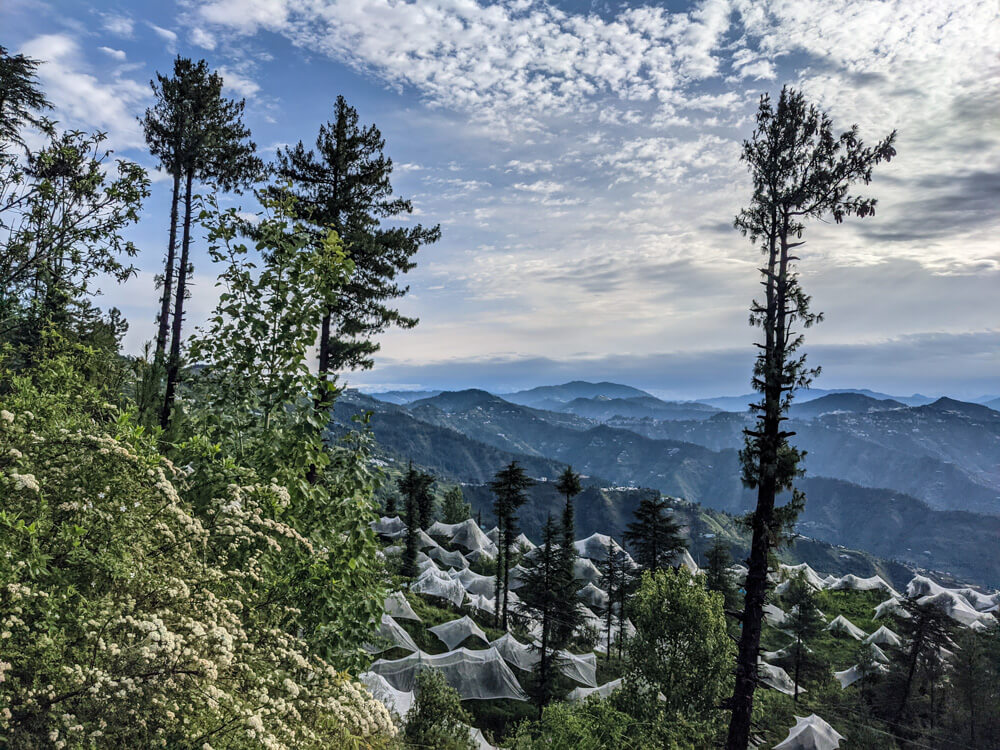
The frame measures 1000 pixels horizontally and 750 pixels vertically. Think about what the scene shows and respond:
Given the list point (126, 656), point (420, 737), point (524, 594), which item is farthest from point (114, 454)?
point (524, 594)

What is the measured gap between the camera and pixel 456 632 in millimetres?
41719

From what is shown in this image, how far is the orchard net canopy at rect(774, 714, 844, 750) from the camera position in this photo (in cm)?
3259

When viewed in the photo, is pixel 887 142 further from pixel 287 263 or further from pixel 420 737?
pixel 420 737

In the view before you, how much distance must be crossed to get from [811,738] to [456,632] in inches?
999

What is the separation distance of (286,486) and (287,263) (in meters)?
2.51

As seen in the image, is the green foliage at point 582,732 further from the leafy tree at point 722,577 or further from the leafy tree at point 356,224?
the leafy tree at point 722,577

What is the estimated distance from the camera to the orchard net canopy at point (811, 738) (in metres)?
32.6

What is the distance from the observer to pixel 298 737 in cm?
386

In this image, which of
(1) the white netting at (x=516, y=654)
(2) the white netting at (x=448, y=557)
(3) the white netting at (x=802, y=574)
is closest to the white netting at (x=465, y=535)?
(2) the white netting at (x=448, y=557)

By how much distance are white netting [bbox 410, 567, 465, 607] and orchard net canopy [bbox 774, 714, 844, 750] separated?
29928mm

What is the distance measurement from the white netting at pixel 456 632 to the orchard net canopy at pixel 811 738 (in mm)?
22063

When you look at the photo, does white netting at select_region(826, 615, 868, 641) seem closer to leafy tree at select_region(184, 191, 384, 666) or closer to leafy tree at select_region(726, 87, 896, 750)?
leafy tree at select_region(726, 87, 896, 750)

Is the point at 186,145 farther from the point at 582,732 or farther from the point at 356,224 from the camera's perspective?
the point at 582,732

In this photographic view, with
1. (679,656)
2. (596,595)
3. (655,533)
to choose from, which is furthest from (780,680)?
(679,656)
